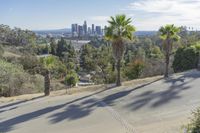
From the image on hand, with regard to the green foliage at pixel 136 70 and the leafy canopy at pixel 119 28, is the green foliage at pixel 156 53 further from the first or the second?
the leafy canopy at pixel 119 28

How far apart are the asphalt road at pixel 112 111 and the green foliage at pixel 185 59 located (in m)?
9.74

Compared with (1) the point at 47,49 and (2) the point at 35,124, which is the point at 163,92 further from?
(1) the point at 47,49

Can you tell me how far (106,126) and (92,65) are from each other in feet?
155

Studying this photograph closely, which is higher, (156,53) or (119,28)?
(119,28)

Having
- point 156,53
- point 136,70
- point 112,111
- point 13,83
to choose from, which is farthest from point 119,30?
point 156,53

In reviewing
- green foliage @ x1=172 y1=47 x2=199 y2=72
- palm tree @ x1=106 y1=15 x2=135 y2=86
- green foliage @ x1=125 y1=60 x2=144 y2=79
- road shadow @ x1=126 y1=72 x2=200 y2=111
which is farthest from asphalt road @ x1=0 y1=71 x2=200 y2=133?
green foliage @ x1=125 y1=60 x2=144 y2=79

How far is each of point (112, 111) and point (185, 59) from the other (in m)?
18.9

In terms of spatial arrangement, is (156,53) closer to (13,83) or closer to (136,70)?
(136,70)

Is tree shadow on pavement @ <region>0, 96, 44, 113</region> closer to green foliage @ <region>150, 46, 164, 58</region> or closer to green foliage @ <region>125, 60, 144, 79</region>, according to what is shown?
green foliage @ <region>125, 60, 144, 79</region>

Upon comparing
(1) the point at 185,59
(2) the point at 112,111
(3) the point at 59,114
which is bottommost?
(3) the point at 59,114

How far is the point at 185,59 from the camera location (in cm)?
3491

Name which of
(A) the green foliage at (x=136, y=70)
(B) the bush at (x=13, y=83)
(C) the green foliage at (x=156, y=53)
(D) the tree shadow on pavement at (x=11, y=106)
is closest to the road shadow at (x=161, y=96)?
(D) the tree shadow on pavement at (x=11, y=106)

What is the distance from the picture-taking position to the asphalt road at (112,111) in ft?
50.5

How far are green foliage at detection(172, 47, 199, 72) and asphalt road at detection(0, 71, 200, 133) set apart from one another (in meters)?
9.74
